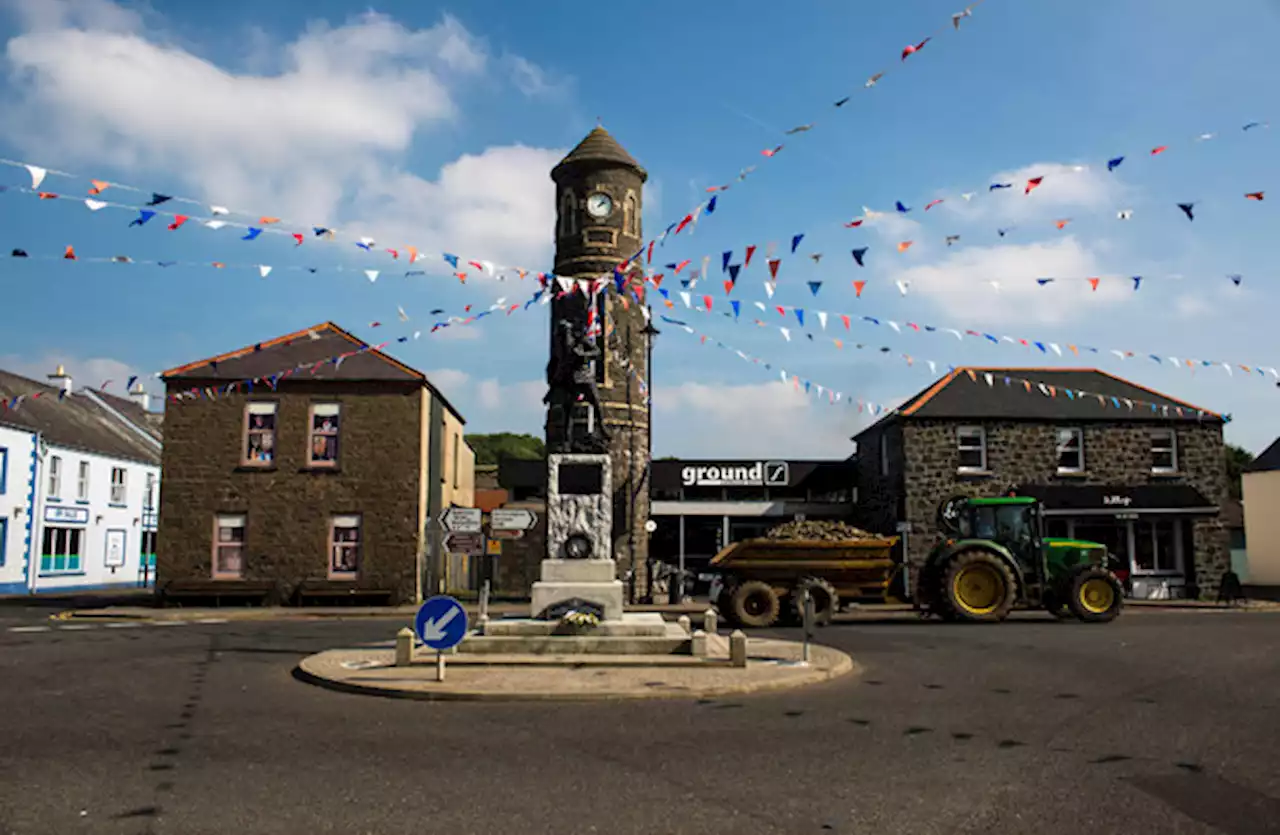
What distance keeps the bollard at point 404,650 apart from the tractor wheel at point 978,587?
10926 mm

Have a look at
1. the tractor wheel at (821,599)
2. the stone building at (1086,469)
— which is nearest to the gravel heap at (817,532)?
the tractor wheel at (821,599)

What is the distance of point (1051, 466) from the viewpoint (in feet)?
96.4

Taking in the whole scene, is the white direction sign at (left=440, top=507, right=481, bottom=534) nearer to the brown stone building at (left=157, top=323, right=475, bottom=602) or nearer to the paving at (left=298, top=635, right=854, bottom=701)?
the paving at (left=298, top=635, right=854, bottom=701)

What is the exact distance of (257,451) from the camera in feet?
88.2

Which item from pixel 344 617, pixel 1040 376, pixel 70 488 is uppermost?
pixel 1040 376

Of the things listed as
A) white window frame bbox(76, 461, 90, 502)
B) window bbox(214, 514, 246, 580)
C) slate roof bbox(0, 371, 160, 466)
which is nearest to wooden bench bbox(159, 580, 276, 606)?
window bbox(214, 514, 246, 580)

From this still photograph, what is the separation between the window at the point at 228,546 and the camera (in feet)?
86.3

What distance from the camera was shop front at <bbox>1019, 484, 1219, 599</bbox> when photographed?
28703 mm

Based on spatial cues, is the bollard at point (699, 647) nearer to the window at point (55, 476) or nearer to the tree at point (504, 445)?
the window at point (55, 476)

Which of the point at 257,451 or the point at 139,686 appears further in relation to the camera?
the point at 257,451

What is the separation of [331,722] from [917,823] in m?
5.41

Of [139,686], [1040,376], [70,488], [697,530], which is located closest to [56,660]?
[139,686]

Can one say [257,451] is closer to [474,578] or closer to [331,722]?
[474,578]

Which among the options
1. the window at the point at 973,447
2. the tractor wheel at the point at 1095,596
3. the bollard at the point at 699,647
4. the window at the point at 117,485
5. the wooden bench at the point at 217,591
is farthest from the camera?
the window at the point at 117,485
